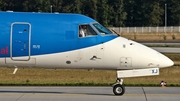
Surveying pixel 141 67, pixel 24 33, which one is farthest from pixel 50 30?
pixel 141 67

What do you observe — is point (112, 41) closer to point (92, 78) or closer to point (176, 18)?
point (92, 78)

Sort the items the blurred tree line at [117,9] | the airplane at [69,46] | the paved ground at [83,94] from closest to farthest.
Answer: the paved ground at [83,94] → the airplane at [69,46] → the blurred tree line at [117,9]

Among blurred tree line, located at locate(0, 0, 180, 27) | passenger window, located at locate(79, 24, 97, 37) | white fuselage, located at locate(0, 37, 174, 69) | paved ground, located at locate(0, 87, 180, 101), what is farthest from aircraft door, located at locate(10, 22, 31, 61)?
blurred tree line, located at locate(0, 0, 180, 27)

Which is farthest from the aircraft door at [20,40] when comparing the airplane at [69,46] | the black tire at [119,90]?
the black tire at [119,90]

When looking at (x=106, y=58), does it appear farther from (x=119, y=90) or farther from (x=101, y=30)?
(x=119, y=90)

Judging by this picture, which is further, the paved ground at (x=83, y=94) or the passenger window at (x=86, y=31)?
the passenger window at (x=86, y=31)

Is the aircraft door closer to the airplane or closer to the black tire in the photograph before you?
the airplane

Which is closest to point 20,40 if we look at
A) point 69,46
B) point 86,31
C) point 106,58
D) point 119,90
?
point 69,46

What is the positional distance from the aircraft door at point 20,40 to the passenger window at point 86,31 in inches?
64.8

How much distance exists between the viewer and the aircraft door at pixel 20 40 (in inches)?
669

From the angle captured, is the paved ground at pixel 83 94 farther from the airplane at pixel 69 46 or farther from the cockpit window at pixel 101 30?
the cockpit window at pixel 101 30

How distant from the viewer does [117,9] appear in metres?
97.6

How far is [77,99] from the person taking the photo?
16.5 meters

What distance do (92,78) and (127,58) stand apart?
420 inches
